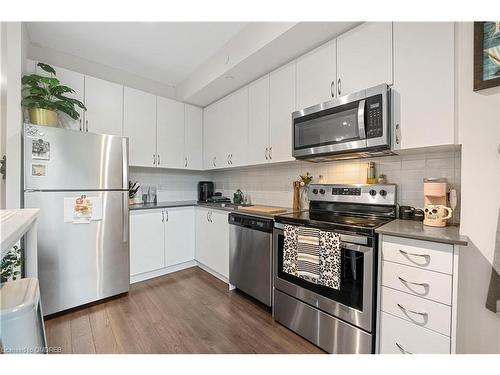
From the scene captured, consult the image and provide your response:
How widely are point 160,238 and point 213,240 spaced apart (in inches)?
25.8

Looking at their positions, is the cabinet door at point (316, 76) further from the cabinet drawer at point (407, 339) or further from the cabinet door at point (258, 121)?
the cabinet drawer at point (407, 339)

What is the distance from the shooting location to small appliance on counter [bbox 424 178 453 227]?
1.36 m

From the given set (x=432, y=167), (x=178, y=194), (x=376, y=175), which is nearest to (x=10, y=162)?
(x=178, y=194)

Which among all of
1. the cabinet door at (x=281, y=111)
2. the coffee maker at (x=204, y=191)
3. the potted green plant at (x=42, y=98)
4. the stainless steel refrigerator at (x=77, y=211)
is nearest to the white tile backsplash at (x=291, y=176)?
the coffee maker at (x=204, y=191)

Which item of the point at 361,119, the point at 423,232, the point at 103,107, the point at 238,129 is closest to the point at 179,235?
the point at 238,129

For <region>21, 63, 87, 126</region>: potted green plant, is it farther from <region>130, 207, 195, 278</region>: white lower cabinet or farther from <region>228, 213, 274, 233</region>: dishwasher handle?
<region>228, 213, 274, 233</region>: dishwasher handle

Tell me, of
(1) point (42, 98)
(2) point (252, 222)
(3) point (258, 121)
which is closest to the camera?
(1) point (42, 98)

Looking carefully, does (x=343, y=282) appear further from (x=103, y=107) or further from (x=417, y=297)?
(x=103, y=107)

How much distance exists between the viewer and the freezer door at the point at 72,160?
180 centimetres

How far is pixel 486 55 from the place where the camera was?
1166 mm

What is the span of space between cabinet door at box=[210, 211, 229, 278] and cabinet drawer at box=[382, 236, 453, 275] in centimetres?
159

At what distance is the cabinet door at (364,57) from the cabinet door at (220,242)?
1.72 meters
